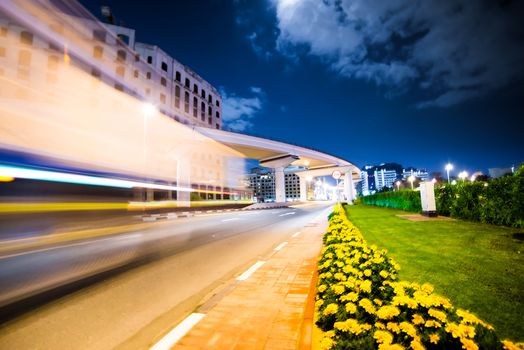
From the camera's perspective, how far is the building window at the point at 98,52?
40.0m

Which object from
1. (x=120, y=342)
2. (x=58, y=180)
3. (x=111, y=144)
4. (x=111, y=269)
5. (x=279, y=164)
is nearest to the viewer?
(x=120, y=342)

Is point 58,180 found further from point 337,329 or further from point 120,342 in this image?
point 337,329

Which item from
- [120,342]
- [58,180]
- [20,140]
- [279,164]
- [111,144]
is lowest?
[120,342]

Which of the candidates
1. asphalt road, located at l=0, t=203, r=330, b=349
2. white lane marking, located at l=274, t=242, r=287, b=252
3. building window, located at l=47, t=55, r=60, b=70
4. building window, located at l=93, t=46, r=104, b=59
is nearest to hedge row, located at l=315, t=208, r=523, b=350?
asphalt road, located at l=0, t=203, r=330, b=349

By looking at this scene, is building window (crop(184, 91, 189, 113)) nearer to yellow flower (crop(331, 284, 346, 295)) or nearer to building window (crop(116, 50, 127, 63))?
building window (crop(116, 50, 127, 63))

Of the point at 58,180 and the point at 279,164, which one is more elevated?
the point at 279,164

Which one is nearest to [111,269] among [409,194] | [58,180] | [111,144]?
[58,180]

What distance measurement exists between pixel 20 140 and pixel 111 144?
5993 mm

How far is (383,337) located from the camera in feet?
6.75

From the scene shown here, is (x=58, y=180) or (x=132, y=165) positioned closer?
(x=58, y=180)

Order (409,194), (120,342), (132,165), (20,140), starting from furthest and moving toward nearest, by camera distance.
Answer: (409,194) → (132,165) → (20,140) → (120,342)

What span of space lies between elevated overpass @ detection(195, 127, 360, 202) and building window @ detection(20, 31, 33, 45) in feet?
83.9

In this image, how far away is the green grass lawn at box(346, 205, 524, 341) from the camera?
3.51 m

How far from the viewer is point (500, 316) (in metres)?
3.37
